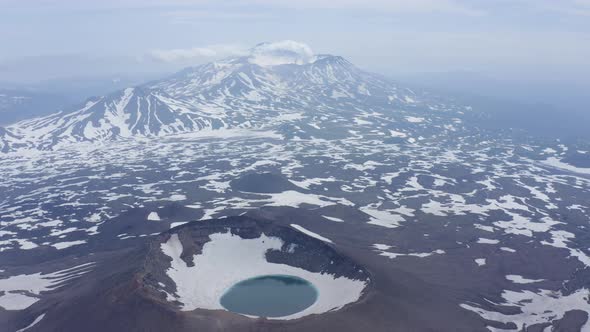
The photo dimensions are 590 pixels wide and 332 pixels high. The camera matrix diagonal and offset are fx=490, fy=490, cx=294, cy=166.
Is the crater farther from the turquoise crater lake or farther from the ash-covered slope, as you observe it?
the ash-covered slope

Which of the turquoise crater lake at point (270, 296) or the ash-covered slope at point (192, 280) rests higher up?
the ash-covered slope at point (192, 280)

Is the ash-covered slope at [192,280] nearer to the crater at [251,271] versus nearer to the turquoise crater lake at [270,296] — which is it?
the crater at [251,271]

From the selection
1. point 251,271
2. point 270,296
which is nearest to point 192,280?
point 251,271

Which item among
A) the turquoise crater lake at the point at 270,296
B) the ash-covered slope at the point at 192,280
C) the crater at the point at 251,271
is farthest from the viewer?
the crater at the point at 251,271

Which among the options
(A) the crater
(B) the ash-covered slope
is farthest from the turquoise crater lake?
(B) the ash-covered slope

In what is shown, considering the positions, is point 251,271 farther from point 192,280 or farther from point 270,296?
point 192,280

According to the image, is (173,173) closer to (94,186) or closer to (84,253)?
(94,186)

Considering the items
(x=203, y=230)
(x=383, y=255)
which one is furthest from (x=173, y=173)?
(x=383, y=255)

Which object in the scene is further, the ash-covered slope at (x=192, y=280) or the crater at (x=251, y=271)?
the crater at (x=251, y=271)

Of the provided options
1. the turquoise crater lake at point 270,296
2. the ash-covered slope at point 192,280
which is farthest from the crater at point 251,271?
the ash-covered slope at point 192,280
